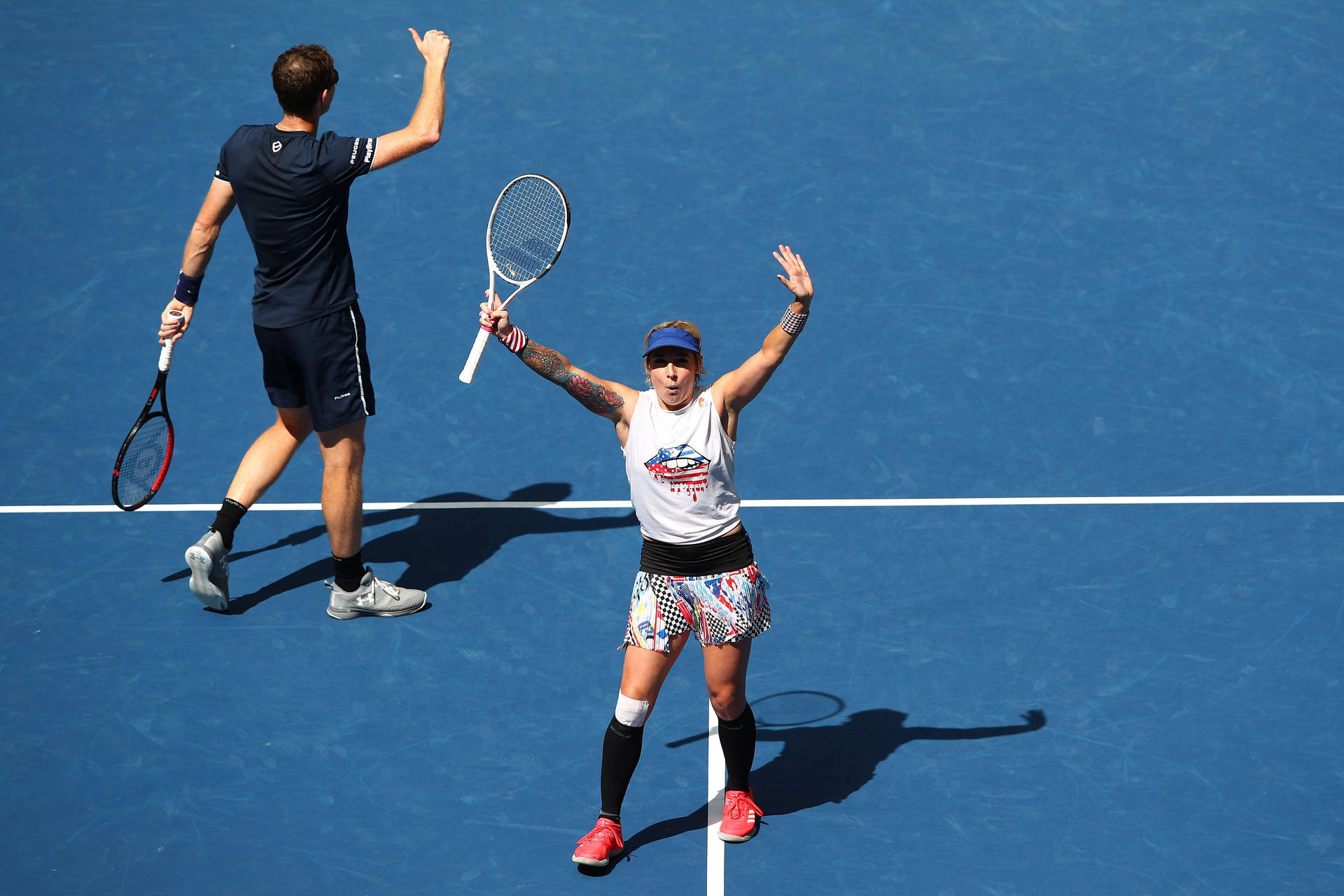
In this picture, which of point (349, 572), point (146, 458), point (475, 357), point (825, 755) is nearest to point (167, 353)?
point (146, 458)

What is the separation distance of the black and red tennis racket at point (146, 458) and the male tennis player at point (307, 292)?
397 mm

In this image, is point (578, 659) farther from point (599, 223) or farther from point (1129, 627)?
point (599, 223)

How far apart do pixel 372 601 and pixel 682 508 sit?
221cm

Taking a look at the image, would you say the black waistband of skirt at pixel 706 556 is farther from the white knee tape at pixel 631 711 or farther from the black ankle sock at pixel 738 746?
the black ankle sock at pixel 738 746

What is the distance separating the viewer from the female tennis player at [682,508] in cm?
454

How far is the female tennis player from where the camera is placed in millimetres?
4543

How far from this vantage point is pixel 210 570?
6000 millimetres

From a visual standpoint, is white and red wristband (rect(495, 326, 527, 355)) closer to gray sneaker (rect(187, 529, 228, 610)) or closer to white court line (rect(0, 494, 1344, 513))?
gray sneaker (rect(187, 529, 228, 610))

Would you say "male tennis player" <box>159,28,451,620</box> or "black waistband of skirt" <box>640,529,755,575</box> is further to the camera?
"male tennis player" <box>159,28,451,620</box>

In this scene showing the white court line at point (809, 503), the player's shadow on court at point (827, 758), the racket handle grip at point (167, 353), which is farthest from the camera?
the white court line at point (809, 503)

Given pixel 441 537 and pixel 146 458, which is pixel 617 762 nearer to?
pixel 441 537

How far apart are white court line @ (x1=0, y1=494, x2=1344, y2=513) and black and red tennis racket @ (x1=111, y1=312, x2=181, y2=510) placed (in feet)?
1.70

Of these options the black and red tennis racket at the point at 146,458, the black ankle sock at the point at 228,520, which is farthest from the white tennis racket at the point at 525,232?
the black and red tennis racket at the point at 146,458

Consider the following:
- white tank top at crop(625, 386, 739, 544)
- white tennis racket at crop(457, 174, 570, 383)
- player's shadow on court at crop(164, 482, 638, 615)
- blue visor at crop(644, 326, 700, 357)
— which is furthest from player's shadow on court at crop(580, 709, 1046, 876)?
white tennis racket at crop(457, 174, 570, 383)
